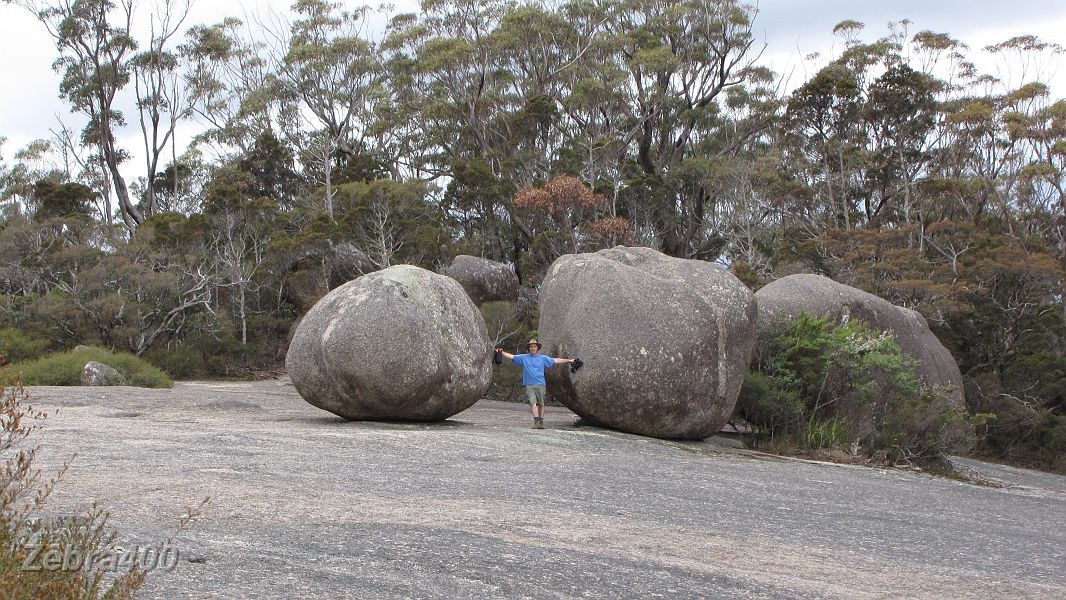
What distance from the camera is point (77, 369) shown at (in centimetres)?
1897

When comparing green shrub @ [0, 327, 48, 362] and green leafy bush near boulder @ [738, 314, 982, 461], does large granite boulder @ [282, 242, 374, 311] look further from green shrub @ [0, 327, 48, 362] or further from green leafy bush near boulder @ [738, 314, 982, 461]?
green leafy bush near boulder @ [738, 314, 982, 461]

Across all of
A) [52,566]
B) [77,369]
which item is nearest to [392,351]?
[52,566]

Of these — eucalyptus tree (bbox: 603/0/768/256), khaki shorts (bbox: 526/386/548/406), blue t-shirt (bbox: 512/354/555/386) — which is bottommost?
khaki shorts (bbox: 526/386/548/406)

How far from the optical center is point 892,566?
6352 millimetres

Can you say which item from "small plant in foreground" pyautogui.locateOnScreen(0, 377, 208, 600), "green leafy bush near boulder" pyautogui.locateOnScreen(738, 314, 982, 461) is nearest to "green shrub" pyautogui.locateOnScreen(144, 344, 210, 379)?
"green leafy bush near boulder" pyautogui.locateOnScreen(738, 314, 982, 461)

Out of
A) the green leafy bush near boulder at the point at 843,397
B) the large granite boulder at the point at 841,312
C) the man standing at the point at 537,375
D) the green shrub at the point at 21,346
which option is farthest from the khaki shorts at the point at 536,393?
the green shrub at the point at 21,346

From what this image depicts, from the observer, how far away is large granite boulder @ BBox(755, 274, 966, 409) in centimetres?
1564

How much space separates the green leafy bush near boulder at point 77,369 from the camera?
18328 mm

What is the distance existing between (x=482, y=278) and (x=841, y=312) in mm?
12835

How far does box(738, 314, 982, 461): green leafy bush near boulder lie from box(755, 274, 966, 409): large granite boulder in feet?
1.56

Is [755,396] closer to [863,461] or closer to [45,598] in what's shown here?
[863,461]

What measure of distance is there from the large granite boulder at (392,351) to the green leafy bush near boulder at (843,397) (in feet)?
15.8

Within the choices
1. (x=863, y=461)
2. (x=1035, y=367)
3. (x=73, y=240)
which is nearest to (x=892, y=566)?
(x=863, y=461)

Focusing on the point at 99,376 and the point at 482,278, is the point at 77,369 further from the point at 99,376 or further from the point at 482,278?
the point at 482,278
